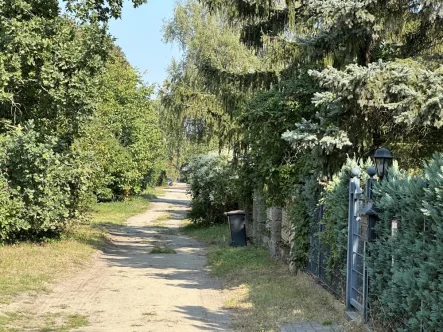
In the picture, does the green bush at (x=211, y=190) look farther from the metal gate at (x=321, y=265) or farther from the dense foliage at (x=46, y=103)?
the metal gate at (x=321, y=265)

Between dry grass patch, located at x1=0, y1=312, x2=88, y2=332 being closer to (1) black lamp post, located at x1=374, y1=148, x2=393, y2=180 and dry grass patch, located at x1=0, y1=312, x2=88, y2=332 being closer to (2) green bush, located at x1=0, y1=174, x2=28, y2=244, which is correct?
(1) black lamp post, located at x1=374, y1=148, x2=393, y2=180

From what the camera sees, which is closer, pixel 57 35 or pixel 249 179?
pixel 57 35

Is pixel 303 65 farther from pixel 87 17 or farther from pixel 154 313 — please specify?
pixel 154 313

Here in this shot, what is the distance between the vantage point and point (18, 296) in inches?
427

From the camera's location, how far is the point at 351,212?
28.2ft

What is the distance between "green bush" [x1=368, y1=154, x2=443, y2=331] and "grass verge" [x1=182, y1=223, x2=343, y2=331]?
1.59 metres

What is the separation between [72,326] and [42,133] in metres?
9.92

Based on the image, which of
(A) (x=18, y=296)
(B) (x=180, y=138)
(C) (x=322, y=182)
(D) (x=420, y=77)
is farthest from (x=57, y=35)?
(B) (x=180, y=138)

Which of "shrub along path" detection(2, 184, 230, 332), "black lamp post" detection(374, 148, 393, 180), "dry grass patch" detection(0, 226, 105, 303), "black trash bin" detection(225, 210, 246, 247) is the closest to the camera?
"black lamp post" detection(374, 148, 393, 180)

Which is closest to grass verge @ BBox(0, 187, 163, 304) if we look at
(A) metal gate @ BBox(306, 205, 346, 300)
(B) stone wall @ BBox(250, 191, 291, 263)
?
(B) stone wall @ BBox(250, 191, 291, 263)

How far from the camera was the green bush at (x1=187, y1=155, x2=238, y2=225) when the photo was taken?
27203mm

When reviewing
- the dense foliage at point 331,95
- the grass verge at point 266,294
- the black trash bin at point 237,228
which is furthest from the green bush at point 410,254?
the black trash bin at point 237,228

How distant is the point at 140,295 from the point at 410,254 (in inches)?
263

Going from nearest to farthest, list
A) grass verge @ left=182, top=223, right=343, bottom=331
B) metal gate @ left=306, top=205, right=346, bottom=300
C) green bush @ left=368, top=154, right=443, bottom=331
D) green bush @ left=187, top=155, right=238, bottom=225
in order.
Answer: green bush @ left=368, top=154, right=443, bottom=331
grass verge @ left=182, top=223, right=343, bottom=331
metal gate @ left=306, top=205, right=346, bottom=300
green bush @ left=187, top=155, right=238, bottom=225
